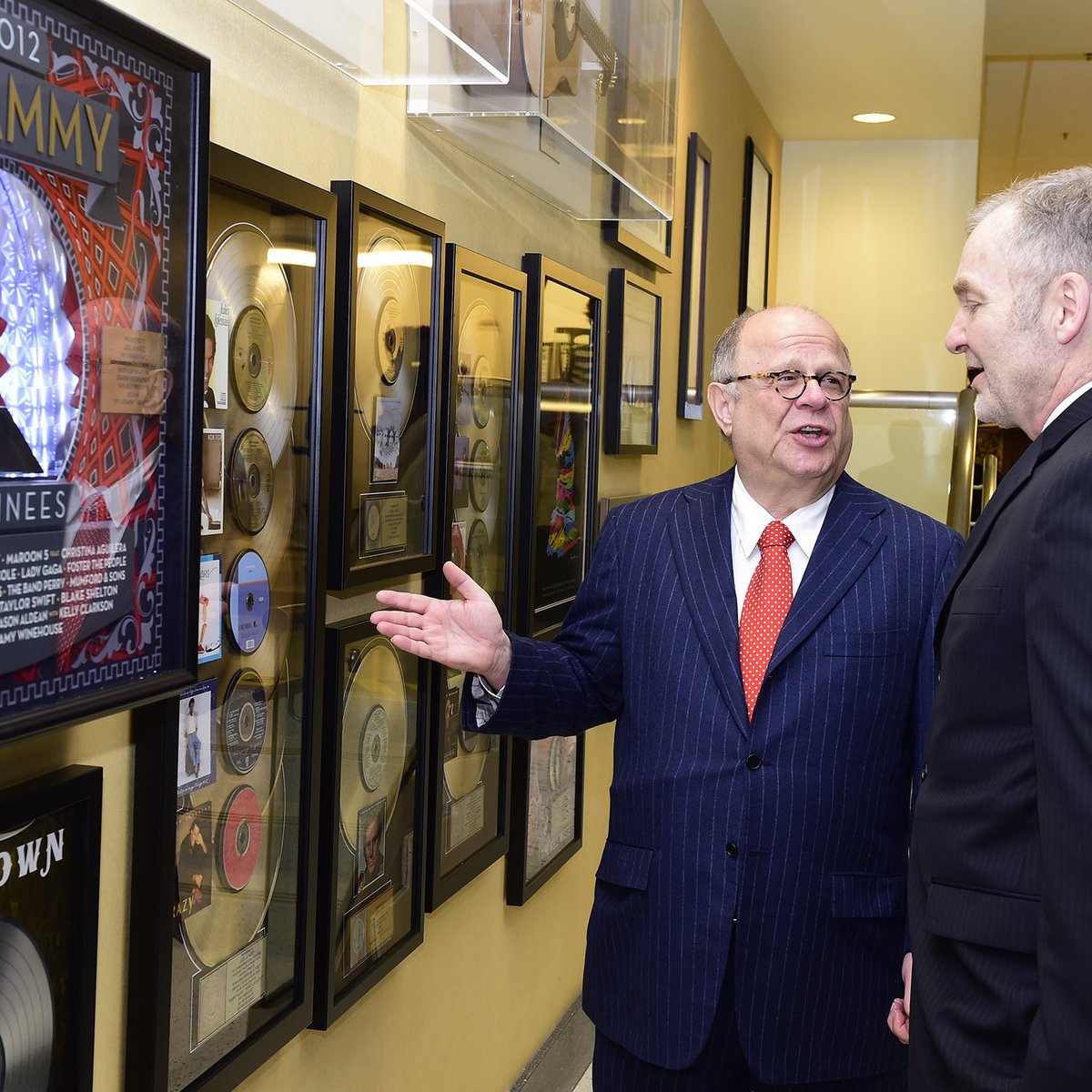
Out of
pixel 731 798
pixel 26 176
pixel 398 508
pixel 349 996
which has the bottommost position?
pixel 349 996

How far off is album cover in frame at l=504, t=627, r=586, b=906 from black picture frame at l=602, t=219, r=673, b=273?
3.83ft

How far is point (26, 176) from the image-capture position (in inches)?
45.3

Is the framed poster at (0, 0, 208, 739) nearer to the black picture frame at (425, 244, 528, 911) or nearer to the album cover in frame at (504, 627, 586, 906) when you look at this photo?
the black picture frame at (425, 244, 528, 911)

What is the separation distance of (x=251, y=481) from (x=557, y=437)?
148 cm

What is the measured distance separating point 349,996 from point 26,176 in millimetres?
1434

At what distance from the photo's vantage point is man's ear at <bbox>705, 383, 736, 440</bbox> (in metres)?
2.23

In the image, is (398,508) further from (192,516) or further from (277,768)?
(192,516)

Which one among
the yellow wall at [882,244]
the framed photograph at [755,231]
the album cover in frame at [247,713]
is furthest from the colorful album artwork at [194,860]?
the yellow wall at [882,244]

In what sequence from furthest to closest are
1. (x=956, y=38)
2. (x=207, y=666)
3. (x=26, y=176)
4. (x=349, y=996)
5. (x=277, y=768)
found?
(x=956, y=38)
(x=349, y=996)
(x=277, y=768)
(x=207, y=666)
(x=26, y=176)

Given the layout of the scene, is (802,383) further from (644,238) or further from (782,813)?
(644,238)

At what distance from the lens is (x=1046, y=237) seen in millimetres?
1455

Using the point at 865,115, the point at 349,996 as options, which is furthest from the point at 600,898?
the point at 865,115

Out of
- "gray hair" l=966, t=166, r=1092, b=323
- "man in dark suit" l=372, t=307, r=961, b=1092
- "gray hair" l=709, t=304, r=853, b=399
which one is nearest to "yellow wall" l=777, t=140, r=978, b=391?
"gray hair" l=709, t=304, r=853, b=399

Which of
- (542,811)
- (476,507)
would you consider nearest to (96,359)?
(476,507)
